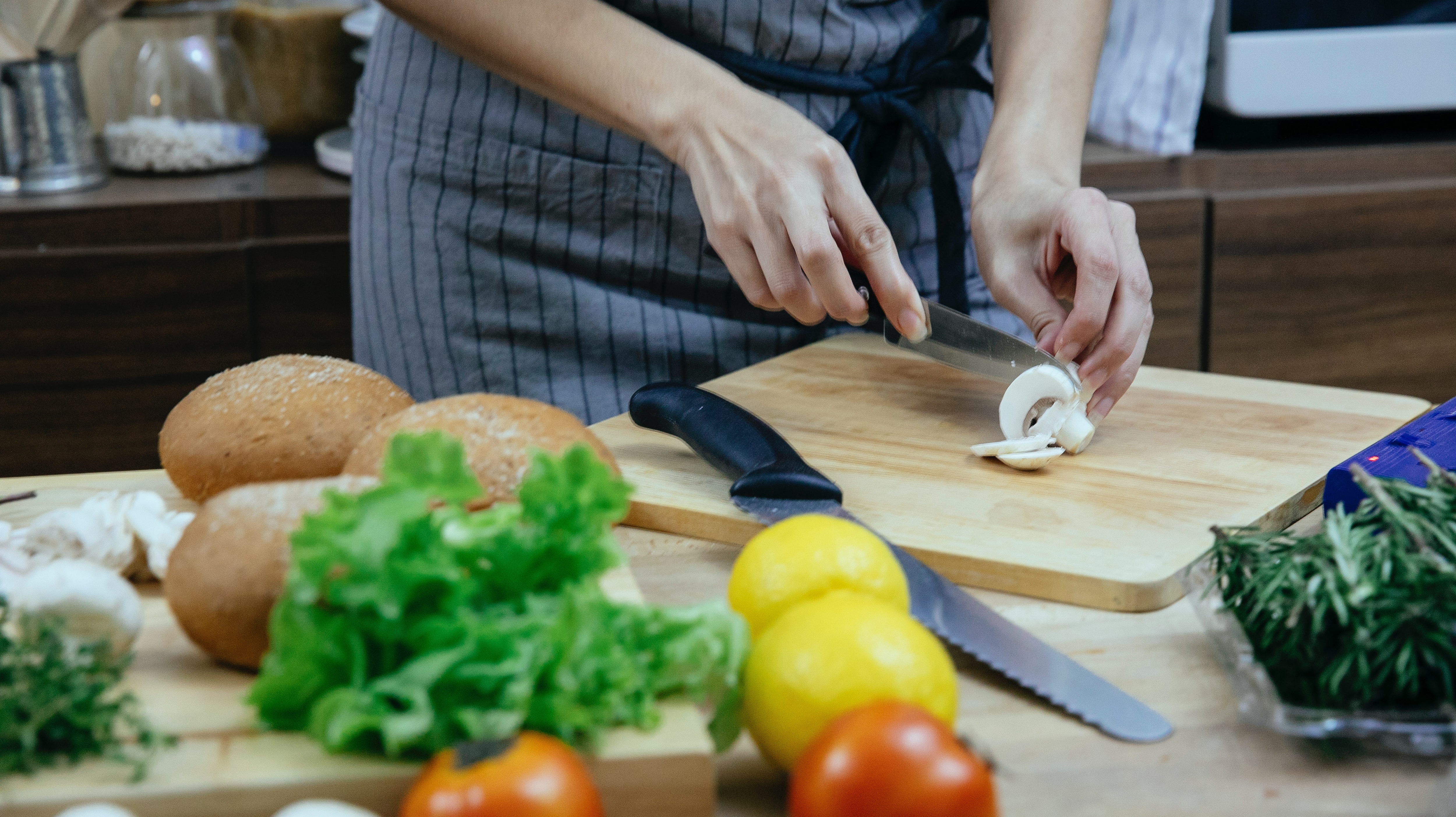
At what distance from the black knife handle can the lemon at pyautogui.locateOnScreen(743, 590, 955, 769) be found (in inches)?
11.3

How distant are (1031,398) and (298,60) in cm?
146

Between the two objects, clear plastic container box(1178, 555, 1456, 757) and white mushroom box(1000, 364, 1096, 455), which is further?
white mushroom box(1000, 364, 1096, 455)

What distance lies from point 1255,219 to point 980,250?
918mm

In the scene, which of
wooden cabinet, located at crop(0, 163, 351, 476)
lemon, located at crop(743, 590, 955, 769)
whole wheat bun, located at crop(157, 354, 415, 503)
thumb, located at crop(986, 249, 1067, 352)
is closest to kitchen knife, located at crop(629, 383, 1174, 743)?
lemon, located at crop(743, 590, 955, 769)

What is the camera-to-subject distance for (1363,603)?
0.57 m

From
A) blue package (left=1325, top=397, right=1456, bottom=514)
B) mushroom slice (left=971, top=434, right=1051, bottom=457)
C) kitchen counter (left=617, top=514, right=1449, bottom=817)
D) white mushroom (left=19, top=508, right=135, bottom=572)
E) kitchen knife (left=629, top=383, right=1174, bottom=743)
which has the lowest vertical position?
mushroom slice (left=971, top=434, right=1051, bottom=457)

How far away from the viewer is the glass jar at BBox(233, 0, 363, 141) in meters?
2.00

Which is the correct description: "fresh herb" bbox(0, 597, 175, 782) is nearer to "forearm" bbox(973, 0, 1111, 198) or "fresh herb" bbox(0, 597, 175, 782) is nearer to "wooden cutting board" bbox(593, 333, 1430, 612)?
"wooden cutting board" bbox(593, 333, 1430, 612)

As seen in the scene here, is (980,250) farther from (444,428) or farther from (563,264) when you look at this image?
(444,428)

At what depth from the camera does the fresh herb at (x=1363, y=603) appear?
1.80 ft

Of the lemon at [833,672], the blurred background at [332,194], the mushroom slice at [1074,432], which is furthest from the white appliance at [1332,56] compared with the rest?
the lemon at [833,672]

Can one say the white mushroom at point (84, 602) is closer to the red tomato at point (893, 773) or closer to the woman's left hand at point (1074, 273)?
the red tomato at point (893, 773)

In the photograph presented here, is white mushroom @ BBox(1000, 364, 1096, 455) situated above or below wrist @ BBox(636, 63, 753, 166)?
below

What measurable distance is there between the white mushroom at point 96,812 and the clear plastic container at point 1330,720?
47 centimetres
